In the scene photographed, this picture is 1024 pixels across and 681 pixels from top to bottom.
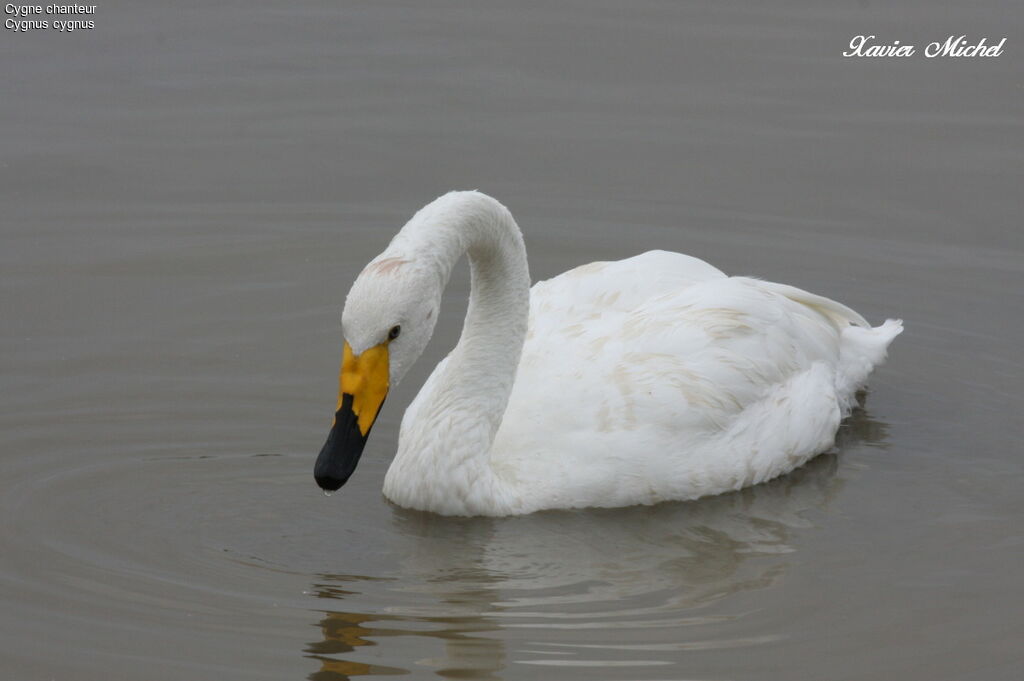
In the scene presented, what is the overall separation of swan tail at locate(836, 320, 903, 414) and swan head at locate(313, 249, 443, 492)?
386 centimetres

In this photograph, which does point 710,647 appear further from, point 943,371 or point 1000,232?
point 1000,232

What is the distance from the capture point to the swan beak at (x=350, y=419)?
30.1 ft

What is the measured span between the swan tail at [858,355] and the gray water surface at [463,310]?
0.86 feet

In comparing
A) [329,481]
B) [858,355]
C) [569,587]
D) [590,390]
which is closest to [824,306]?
[858,355]

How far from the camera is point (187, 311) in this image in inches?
516

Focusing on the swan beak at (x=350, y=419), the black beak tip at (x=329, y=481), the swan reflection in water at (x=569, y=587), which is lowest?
the swan reflection in water at (x=569, y=587)

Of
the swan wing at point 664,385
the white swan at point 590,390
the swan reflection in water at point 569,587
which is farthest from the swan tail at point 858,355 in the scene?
the swan reflection in water at point 569,587

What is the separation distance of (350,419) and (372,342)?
427 mm

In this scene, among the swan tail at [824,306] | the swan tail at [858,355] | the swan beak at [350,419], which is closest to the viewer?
the swan beak at [350,419]

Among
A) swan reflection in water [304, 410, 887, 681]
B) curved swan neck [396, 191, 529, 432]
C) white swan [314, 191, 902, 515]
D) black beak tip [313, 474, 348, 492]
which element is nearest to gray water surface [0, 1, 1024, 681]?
swan reflection in water [304, 410, 887, 681]

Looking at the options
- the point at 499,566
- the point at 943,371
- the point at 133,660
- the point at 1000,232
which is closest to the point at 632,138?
the point at 1000,232

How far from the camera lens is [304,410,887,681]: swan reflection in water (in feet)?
28.8

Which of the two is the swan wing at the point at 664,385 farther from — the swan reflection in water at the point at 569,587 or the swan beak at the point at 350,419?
the swan beak at the point at 350,419

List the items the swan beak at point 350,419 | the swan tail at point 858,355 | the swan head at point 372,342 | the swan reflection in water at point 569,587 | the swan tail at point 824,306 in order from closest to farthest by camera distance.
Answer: the swan reflection in water at point 569,587
the swan head at point 372,342
the swan beak at point 350,419
the swan tail at point 858,355
the swan tail at point 824,306
